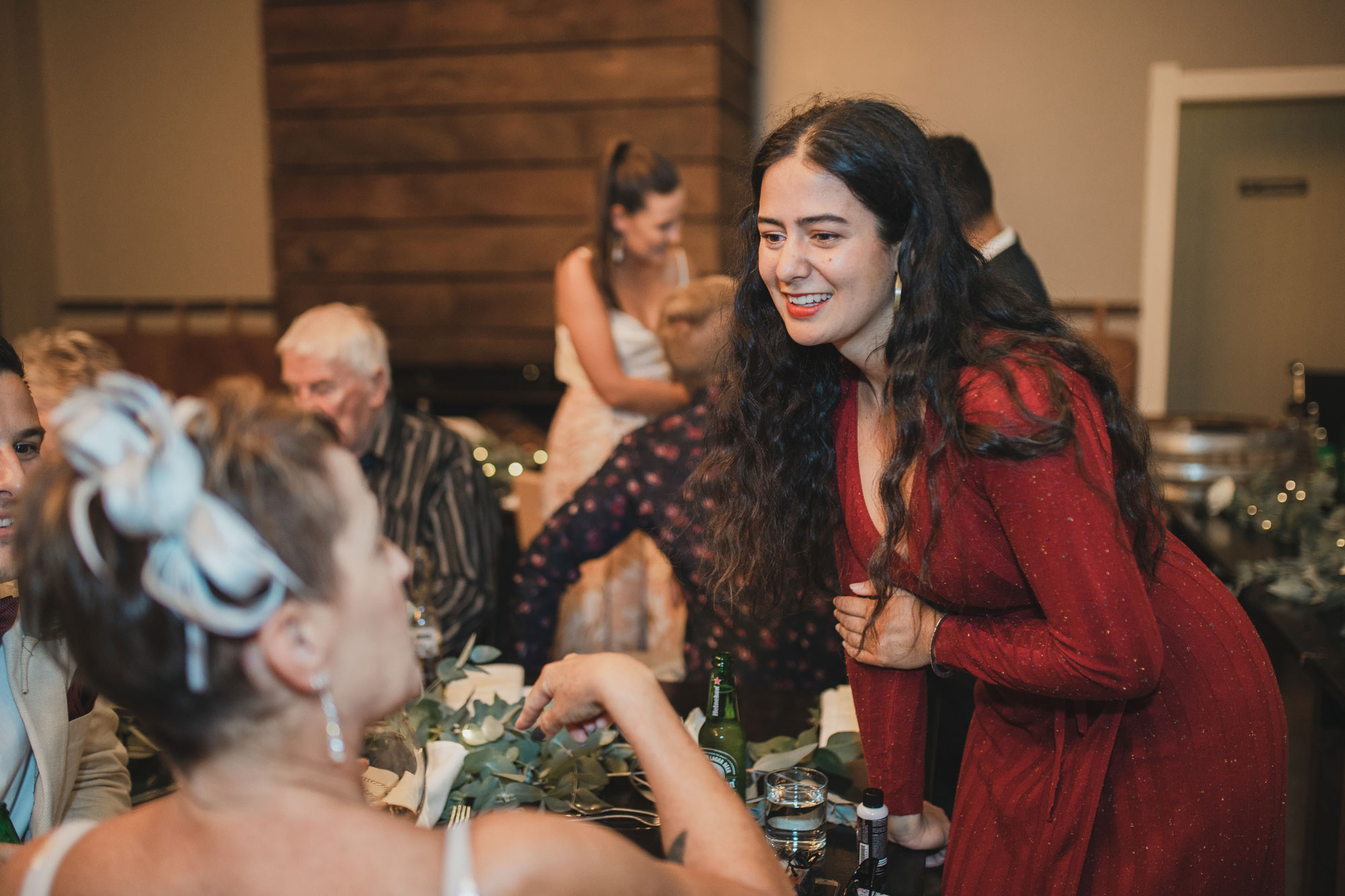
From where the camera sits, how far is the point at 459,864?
73 cm

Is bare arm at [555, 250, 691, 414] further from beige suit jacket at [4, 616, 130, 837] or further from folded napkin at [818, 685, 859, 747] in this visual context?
beige suit jacket at [4, 616, 130, 837]

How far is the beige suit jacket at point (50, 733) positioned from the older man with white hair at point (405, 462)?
110 cm

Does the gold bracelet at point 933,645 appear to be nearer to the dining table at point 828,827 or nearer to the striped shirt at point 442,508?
the dining table at point 828,827

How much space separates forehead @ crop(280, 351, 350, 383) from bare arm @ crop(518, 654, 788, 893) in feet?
5.34

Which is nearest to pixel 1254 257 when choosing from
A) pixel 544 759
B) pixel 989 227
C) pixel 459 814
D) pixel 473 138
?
pixel 989 227

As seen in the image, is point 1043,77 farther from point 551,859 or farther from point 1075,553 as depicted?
point 551,859

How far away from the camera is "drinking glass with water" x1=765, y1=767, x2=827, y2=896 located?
3.95ft

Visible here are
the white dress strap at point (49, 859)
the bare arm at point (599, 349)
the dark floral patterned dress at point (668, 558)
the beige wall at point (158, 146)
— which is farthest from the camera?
the beige wall at point (158, 146)

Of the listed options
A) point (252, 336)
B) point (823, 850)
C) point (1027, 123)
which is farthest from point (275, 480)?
point (252, 336)

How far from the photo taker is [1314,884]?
87.7 inches

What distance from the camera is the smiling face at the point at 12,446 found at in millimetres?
1228

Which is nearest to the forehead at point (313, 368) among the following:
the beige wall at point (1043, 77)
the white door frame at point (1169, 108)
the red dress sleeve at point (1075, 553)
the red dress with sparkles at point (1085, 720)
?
the red dress with sparkles at point (1085, 720)

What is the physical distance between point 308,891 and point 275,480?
28cm

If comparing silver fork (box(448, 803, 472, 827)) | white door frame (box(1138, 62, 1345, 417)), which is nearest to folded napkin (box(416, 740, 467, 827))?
silver fork (box(448, 803, 472, 827))
